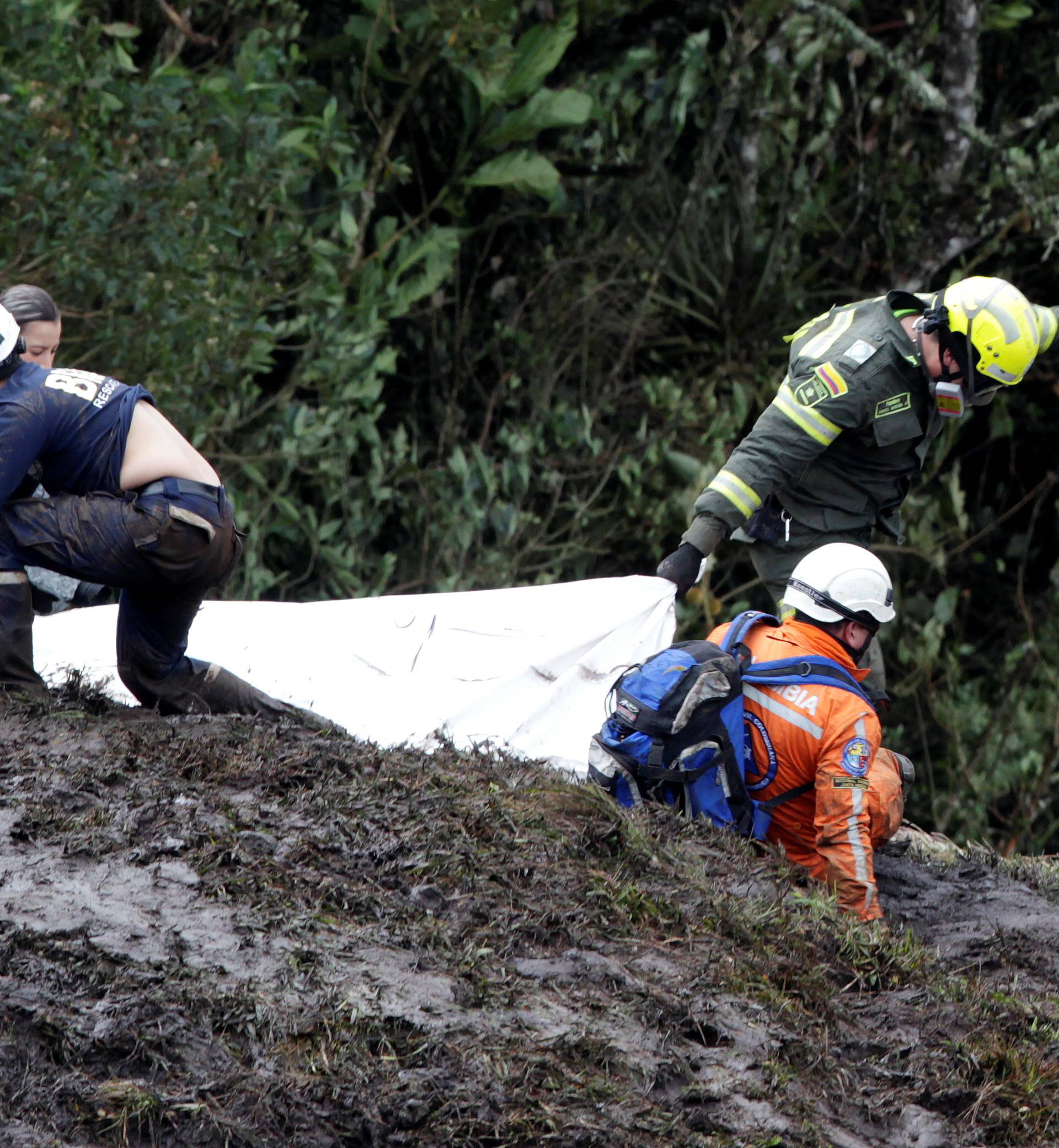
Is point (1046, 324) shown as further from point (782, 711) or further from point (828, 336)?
point (782, 711)

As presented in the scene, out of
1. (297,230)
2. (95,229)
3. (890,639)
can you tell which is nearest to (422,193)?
(297,230)

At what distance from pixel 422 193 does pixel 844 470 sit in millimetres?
4749

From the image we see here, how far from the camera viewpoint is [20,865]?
10.4ft

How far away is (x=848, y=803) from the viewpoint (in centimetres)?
410

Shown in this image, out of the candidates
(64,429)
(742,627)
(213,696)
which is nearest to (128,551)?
(64,429)

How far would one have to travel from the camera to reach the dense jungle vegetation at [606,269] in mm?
8305

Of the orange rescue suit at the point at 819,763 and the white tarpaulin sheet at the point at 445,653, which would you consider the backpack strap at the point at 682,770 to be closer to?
the orange rescue suit at the point at 819,763

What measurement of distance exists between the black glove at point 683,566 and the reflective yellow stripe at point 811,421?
1.67 ft

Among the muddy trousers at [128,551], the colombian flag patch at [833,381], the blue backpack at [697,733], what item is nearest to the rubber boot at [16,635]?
the muddy trousers at [128,551]

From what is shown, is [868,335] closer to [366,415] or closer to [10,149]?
[10,149]

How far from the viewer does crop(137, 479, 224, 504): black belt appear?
162 inches

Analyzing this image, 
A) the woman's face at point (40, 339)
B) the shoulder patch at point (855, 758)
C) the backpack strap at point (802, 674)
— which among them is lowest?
the shoulder patch at point (855, 758)

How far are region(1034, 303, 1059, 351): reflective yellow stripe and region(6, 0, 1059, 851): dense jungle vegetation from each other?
3775 millimetres

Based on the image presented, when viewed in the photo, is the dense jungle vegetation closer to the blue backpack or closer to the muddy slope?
the blue backpack
